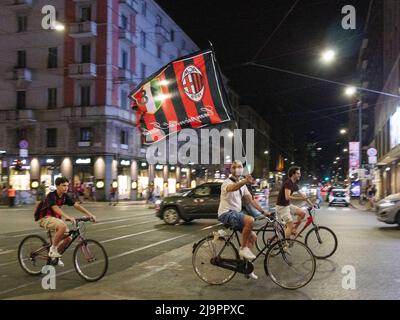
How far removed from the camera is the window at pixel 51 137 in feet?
146

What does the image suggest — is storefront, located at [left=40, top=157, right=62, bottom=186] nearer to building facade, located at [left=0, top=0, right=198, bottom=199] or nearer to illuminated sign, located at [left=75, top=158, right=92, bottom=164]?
building facade, located at [left=0, top=0, right=198, bottom=199]

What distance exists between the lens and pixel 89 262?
8.30 metres

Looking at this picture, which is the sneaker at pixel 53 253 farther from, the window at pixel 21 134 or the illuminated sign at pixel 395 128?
the window at pixel 21 134

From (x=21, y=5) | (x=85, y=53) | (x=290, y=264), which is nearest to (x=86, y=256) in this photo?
(x=290, y=264)

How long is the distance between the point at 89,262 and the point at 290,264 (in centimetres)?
334

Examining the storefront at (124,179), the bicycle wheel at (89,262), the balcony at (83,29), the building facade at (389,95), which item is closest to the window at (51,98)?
the balcony at (83,29)

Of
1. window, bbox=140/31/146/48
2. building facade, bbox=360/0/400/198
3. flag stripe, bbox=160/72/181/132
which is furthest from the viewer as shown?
window, bbox=140/31/146/48

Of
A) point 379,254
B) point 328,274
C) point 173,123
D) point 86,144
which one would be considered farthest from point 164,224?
point 86,144

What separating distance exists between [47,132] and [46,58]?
674 cm

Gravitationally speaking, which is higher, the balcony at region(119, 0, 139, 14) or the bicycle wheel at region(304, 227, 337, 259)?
the balcony at region(119, 0, 139, 14)

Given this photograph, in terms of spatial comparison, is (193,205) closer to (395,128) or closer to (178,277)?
(178,277)

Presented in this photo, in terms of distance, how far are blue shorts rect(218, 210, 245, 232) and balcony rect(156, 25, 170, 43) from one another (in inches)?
1866

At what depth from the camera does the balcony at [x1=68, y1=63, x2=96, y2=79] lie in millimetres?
42562

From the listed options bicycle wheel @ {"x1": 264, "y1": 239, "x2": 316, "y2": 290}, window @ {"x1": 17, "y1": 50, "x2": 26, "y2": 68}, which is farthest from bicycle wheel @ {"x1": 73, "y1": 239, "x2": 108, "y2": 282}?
window @ {"x1": 17, "y1": 50, "x2": 26, "y2": 68}
